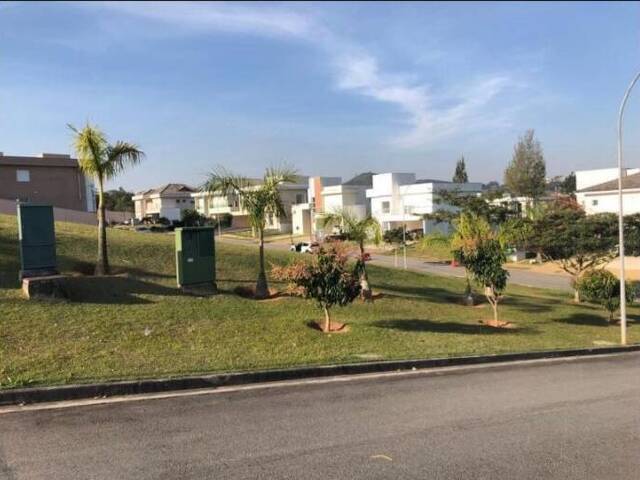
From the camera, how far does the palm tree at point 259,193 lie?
50.6ft

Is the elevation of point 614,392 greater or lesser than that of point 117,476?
lesser

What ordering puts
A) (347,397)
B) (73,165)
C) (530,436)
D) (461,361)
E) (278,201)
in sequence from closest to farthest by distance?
(530,436) → (347,397) → (461,361) → (278,201) → (73,165)

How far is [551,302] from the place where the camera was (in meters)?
21.9

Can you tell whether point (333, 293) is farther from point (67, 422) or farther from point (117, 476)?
point (117, 476)

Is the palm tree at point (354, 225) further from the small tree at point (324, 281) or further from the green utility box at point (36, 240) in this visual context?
the green utility box at point (36, 240)

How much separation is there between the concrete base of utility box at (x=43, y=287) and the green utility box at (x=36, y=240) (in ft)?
1.39

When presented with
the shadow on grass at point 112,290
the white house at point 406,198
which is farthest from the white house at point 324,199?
the shadow on grass at point 112,290

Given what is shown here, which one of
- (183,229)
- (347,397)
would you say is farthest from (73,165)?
(347,397)

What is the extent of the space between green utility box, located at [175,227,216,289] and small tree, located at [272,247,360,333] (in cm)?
274

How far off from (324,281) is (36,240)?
608cm

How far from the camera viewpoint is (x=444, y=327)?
14.2 metres

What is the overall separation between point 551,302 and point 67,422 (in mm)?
19395

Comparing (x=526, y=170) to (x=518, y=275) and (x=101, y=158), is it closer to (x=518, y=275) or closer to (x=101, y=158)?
(x=518, y=275)

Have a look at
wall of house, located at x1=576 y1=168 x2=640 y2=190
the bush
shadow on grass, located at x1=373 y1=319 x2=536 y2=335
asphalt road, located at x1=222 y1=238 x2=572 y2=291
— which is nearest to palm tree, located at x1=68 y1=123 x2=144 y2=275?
shadow on grass, located at x1=373 y1=319 x2=536 y2=335
